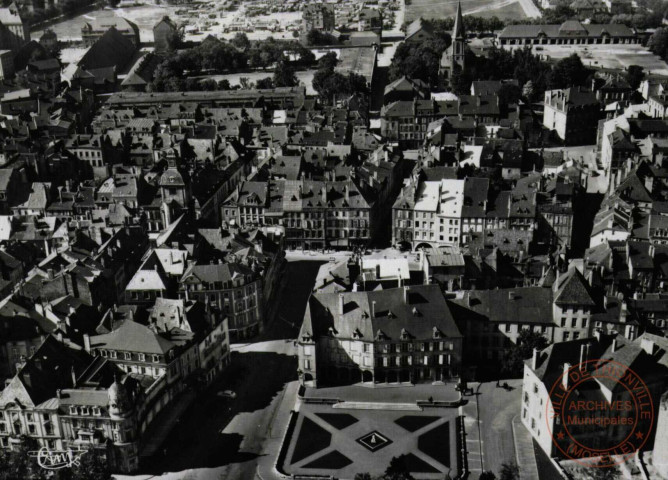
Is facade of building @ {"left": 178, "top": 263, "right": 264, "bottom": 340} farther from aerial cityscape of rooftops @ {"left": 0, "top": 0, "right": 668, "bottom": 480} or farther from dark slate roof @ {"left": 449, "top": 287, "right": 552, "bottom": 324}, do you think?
dark slate roof @ {"left": 449, "top": 287, "right": 552, "bottom": 324}

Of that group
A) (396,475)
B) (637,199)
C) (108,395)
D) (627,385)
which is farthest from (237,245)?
(637,199)

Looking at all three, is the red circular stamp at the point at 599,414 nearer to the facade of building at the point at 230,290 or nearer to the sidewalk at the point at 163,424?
the sidewalk at the point at 163,424

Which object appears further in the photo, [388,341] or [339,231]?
[339,231]

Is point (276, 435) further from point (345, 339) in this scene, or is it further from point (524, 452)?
point (524, 452)

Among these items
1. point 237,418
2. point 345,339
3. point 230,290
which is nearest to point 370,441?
point 345,339

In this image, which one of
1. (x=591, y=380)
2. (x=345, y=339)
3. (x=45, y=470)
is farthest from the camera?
(x=345, y=339)

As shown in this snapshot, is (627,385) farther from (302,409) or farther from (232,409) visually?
(232,409)
